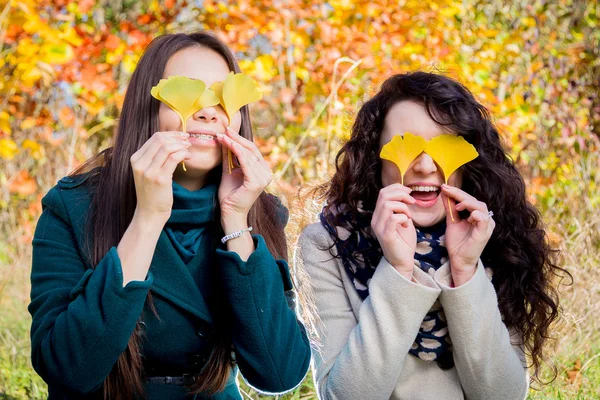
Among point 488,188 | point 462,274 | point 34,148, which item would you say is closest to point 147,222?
point 462,274

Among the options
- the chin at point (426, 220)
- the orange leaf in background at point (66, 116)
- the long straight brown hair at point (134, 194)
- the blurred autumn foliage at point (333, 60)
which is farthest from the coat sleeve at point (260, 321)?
the orange leaf in background at point (66, 116)

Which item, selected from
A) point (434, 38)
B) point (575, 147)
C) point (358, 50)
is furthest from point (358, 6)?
point (575, 147)

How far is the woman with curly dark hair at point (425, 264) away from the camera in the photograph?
6.04 feet

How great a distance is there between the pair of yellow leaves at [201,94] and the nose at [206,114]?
2 centimetres

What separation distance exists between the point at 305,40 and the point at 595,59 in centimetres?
189

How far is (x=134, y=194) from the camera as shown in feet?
5.92

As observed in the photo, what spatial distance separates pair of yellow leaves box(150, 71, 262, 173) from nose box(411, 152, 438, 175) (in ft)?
1.43

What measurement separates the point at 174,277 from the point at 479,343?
2.49 ft

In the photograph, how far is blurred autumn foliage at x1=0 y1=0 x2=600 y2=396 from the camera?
4.43m

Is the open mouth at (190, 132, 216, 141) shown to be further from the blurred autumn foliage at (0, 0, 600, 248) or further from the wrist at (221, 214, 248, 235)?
the blurred autumn foliage at (0, 0, 600, 248)

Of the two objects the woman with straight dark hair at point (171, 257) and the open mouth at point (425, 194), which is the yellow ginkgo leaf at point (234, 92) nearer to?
the woman with straight dark hair at point (171, 257)

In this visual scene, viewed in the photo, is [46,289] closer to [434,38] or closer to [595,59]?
[434,38]

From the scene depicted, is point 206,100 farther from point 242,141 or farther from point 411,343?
point 411,343

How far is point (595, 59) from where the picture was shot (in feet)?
15.9
